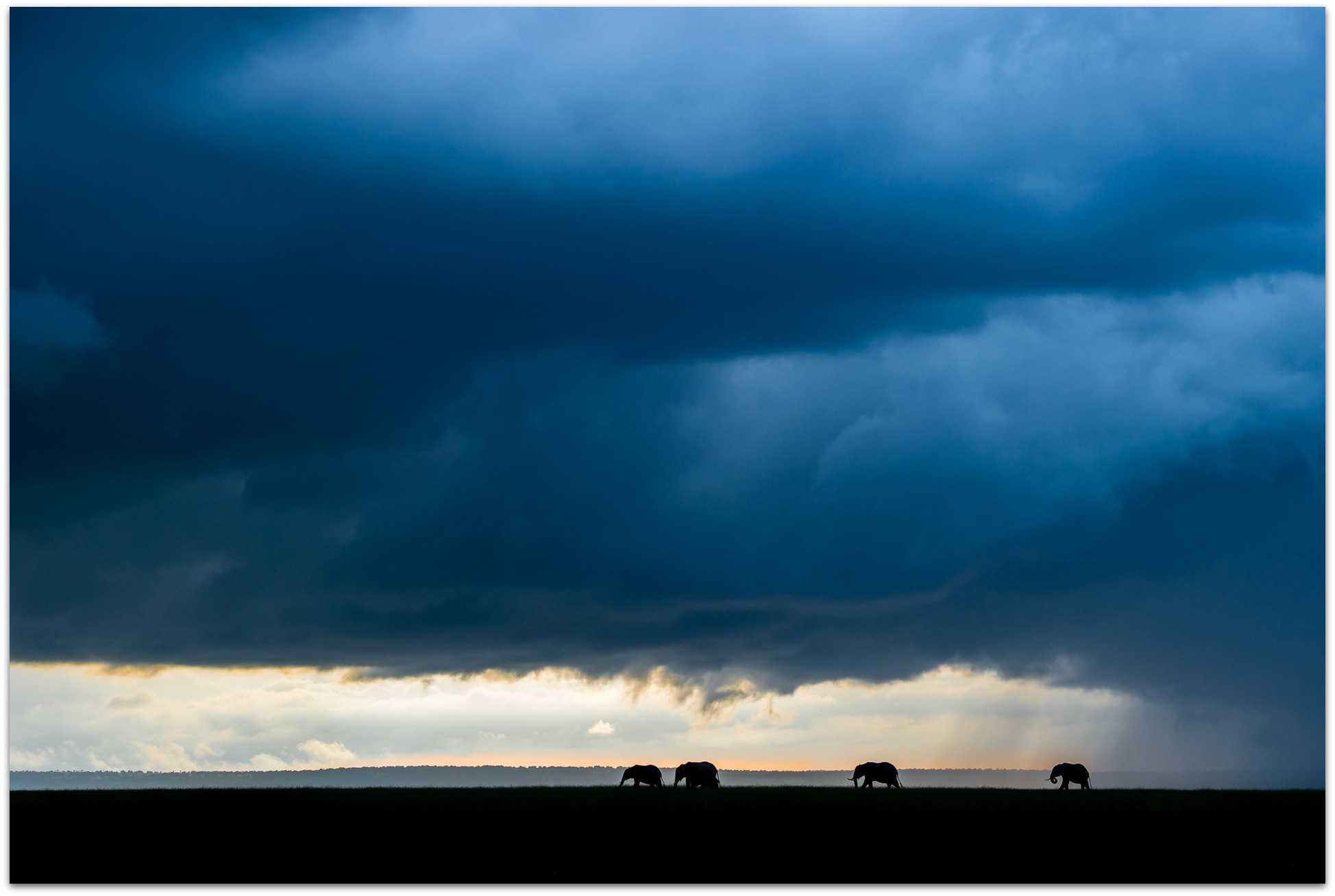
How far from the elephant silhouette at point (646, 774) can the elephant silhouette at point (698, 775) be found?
1064 mm

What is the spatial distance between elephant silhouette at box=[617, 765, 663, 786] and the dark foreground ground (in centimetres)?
1015

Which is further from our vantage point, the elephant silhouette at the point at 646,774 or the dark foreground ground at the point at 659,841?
the elephant silhouette at the point at 646,774

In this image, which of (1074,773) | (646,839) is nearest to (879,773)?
(1074,773)

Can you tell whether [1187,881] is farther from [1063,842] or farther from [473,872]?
[473,872]

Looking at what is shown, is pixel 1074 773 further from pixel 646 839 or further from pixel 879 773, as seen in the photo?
pixel 646 839

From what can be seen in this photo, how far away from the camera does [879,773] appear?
6956 cm

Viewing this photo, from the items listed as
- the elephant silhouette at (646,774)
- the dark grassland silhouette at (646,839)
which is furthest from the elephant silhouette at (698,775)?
the dark grassland silhouette at (646,839)

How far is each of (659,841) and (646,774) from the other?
26.6 m

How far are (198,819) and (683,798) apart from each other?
20.3m

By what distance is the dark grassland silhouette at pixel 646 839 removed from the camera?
107 feet

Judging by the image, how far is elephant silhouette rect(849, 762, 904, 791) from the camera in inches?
2729

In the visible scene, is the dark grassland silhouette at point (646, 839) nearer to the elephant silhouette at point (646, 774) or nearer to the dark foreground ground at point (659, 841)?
the dark foreground ground at point (659, 841)

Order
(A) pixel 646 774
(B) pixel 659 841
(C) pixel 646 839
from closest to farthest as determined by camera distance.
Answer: (B) pixel 659 841, (C) pixel 646 839, (A) pixel 646 774

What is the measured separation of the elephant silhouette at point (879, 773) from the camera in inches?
2729
